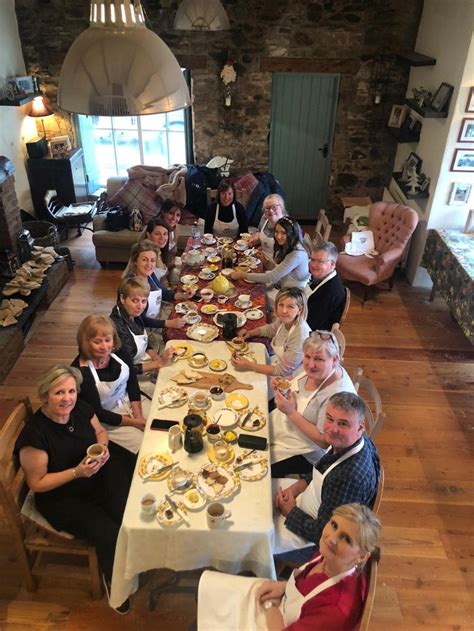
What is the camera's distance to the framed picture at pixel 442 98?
193 inches

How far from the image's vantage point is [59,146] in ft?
21.6

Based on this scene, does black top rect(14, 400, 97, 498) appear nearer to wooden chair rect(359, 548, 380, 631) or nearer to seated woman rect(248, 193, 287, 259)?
wooden chair rect(359, 548, 380, 631)

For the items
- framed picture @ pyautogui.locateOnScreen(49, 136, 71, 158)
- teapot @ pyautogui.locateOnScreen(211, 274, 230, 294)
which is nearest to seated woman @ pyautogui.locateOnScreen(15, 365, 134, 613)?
teapot @ pyautogui.locateOnScreen(211, 274, 230, 294)

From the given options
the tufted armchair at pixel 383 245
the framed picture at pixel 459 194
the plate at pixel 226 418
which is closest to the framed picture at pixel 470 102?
the framed picture at pixel 459 194

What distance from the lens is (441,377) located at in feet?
14.1

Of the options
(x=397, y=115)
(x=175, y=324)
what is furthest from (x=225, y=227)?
(x=397, y=115)

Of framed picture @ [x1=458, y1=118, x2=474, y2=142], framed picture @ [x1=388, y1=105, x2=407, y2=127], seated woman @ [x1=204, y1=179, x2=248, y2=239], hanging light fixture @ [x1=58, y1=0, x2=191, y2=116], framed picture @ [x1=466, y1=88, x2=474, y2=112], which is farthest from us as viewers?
framed picture @ [x1=388, y1=105, x2=407, y2=127]

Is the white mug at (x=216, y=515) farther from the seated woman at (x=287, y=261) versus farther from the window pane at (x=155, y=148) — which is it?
the window pane at (x=155, y=148)

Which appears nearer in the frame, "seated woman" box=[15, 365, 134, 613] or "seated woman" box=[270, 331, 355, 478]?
"seated woman" box=[15, 365, 134, 613]

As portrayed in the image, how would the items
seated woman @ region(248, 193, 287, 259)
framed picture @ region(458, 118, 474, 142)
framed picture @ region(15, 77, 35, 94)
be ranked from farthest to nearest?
framed picture @ region(15, 77, 35, 94)
framed picture @ region(458, 118, 474, 142)
seated woman @ region(248, 193, 287, 259)

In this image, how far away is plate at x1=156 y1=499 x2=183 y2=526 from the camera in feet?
6.66

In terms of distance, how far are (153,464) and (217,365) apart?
32.3 inches

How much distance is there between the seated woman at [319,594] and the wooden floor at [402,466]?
602mm

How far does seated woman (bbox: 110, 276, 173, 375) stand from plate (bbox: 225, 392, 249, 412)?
1.65 ft
